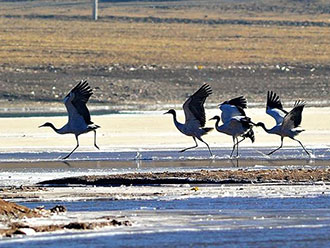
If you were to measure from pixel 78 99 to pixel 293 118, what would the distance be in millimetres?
4081

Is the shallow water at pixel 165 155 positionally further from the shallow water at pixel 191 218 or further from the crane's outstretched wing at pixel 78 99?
the shallow water at pixel 191 218

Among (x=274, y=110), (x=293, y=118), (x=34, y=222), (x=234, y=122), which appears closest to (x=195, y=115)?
(x=234, y=122)

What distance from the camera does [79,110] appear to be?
23.2 meters

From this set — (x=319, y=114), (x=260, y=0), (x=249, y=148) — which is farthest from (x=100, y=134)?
(x=260, y=0)

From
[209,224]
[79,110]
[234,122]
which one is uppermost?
[79,110]

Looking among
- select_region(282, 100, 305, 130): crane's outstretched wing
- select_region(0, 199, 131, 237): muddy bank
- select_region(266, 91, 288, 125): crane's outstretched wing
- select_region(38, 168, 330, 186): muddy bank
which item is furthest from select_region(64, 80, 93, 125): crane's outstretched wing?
select_region(0, 199, 131, 237): muddy bank

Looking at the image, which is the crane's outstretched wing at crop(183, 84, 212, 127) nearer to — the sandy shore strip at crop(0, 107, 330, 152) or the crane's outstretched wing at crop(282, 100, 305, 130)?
the crane's outstretched wing at crop(282, 100, 305, 130)

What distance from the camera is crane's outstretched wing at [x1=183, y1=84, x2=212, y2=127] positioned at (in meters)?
22.8

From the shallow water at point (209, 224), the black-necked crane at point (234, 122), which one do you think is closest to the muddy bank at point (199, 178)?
the shallow water at point (209, 224)

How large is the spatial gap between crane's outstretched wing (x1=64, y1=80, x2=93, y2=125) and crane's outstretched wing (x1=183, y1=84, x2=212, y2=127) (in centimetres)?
188

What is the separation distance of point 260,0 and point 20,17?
640 inches

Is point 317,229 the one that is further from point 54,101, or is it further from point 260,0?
point 260,0

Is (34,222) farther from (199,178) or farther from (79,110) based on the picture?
(79,110)

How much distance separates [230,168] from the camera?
2044 cm
